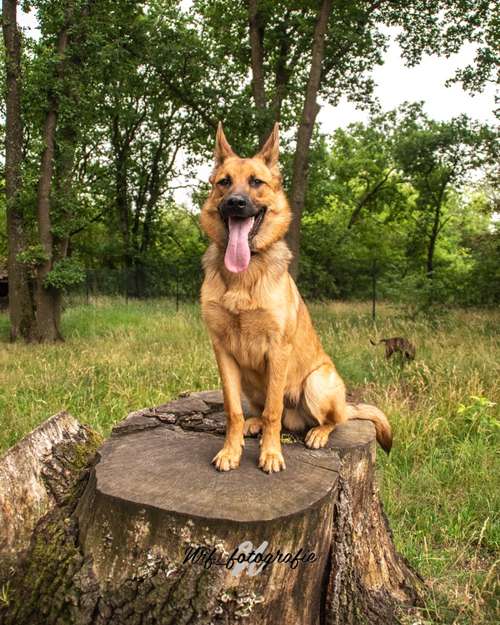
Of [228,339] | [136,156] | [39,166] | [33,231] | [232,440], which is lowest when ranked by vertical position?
[232,440]

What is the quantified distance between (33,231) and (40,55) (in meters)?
3.80

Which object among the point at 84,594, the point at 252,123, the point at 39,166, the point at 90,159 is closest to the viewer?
the point at 84,594

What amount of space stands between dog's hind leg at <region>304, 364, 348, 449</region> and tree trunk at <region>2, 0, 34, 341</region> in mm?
9242

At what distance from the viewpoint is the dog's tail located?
10.5 feet

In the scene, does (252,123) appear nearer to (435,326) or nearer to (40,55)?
(40,55)

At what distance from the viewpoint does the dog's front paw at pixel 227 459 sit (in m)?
2.35

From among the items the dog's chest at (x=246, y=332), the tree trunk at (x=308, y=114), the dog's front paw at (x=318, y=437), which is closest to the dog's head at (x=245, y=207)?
the dog's chest at (x=246, y=332)

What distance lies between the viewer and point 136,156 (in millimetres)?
27266

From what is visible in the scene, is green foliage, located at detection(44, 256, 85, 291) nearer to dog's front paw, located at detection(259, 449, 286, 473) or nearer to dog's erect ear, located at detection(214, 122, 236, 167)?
dog's erect ear, located at detection(214, 122, 236, 167)

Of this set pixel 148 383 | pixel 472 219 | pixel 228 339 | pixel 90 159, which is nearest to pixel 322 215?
pixel 90 159

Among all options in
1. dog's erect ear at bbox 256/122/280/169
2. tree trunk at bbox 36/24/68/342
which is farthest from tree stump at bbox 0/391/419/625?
tree trunk at bbox 36/24/68/342

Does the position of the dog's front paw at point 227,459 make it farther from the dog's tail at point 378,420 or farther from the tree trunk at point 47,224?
the tree trunk at point 47,224

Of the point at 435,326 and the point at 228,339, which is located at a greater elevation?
the point at 228,339

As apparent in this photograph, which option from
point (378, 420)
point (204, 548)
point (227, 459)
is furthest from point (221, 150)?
point (204, 548)
